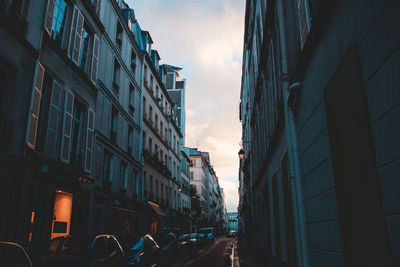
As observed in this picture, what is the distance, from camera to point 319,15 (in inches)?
180

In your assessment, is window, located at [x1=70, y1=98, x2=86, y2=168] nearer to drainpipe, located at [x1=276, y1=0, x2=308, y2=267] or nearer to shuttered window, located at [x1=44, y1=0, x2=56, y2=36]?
shuttered window, located at [x1=44, y1=0, x2=56, y2=36]

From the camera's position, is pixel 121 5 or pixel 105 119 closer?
pixel 105 119

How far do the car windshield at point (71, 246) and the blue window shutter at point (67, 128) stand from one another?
202 inches

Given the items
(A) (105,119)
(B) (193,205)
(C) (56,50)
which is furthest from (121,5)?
(B) (193,205)

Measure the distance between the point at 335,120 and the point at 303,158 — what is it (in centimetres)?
207

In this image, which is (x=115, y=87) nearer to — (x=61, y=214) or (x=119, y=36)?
(x=119, y=36)

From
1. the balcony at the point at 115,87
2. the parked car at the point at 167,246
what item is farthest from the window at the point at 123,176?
the parked car at the point at 167,246

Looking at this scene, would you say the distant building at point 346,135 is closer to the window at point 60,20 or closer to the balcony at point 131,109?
the window at point 60,20

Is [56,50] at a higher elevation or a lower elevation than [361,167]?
higher

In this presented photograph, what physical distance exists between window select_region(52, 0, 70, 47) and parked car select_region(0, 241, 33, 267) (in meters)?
9.95

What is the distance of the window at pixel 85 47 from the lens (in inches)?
577

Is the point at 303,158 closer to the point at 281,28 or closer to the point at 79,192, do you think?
the point at 281,28

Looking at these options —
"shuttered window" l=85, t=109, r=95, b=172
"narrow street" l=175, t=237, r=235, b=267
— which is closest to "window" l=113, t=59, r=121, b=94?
"shuttered window" l=85, t=109, r=95, b=172

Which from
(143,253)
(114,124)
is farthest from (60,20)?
(143,253)
